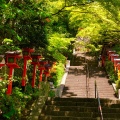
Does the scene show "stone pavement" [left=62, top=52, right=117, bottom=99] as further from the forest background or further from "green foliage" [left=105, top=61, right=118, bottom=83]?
the forest background

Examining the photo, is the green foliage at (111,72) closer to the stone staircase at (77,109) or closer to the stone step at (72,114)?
the stone staircase at (77,109)

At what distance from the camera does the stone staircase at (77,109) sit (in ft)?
32.1

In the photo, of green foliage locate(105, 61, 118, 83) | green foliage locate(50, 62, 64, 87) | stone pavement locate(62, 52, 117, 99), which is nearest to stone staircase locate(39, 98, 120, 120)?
stone pavement locate(62, 52, 117, 99)

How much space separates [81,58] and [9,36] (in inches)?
782

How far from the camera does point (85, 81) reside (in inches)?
768

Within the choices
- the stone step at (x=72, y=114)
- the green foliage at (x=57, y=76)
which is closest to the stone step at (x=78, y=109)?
the stone step at (x=72, y=114)

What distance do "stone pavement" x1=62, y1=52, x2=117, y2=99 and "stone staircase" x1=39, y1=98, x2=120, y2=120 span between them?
4276mm

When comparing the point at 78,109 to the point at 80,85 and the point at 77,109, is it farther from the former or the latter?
the point at 80,85

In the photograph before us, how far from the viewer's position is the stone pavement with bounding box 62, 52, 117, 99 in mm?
16219

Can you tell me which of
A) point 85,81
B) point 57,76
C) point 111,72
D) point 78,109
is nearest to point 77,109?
point 78,109

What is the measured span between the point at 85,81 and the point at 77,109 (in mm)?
9054

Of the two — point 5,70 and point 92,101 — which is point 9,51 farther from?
point 92,101

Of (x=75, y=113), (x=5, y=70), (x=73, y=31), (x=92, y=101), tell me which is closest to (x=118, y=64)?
(x=92, y=101)

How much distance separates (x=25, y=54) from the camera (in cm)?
1052
